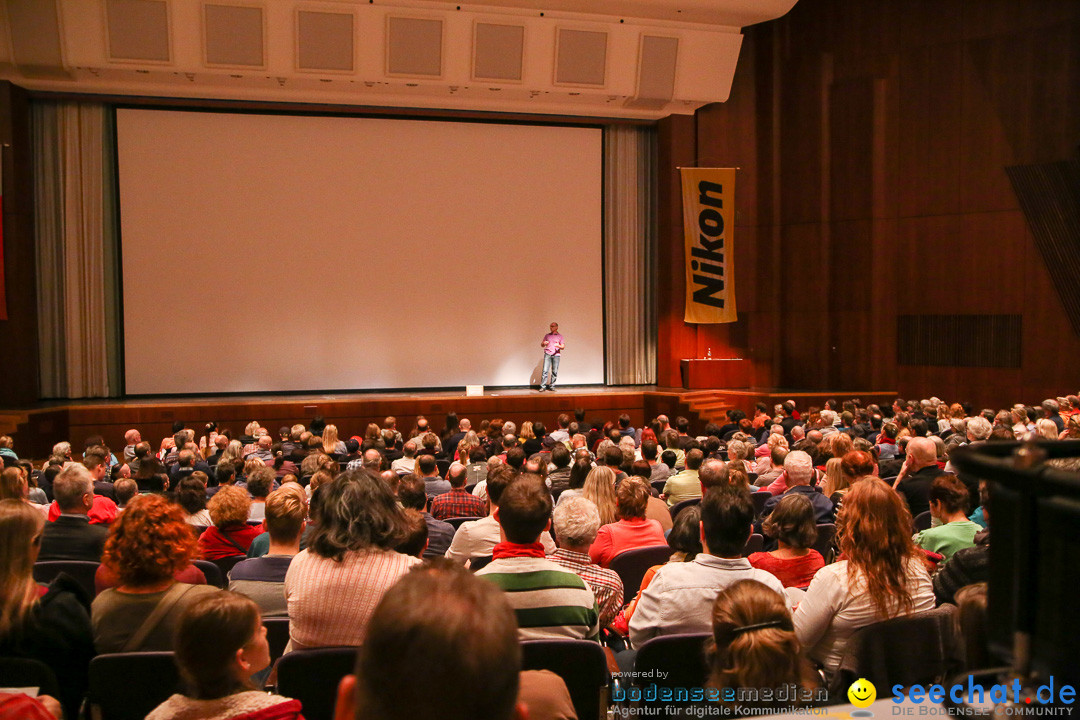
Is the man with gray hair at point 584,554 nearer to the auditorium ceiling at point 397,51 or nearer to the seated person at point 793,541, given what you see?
the seated person at point 793,541

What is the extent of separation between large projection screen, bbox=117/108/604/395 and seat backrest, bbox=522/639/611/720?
36.7ft

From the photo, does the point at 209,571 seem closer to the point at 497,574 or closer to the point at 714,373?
the point at 497,574

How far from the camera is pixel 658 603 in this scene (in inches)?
103

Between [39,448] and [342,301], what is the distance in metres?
4.47

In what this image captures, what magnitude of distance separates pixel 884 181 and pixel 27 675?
12.9 meters

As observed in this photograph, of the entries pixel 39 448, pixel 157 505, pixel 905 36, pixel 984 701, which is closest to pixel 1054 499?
pixel 984 701

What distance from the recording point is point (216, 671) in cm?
175

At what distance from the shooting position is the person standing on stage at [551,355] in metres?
13.1

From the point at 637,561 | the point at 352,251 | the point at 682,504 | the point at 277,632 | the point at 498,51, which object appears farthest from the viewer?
the point at 352,251

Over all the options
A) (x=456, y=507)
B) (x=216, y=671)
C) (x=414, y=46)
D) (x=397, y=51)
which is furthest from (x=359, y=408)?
(x=216, y=671)

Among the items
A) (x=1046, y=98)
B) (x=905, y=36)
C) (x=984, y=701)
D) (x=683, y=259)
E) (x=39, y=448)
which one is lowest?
(x=39, y=448)

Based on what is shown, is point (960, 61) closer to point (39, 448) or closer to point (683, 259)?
point (683, 259)

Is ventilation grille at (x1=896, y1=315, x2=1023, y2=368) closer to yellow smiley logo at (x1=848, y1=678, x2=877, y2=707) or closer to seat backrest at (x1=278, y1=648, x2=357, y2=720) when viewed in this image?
yellow smiley logo at (x1=848, y1=678, x2=877, y2=707)

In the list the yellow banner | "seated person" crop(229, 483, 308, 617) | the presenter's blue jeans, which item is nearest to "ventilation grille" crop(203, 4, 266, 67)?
the presenter's blue jeans
